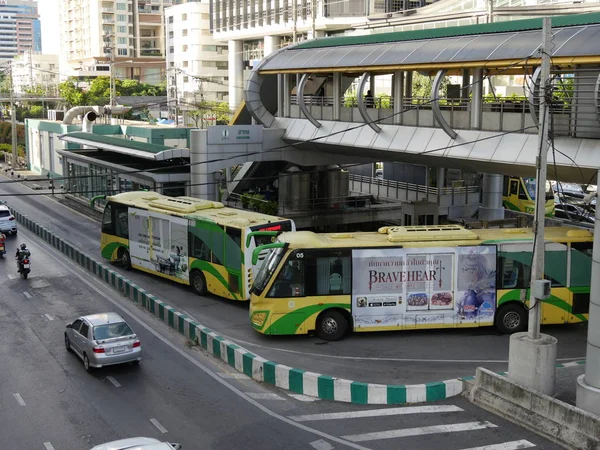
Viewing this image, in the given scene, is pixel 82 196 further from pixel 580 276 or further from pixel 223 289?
pixel 580 276

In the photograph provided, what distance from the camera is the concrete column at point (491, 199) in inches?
1633

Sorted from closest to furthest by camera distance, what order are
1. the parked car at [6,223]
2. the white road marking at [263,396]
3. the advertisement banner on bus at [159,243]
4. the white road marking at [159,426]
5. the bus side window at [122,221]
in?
the white road marking at [159,426]
the white road marking at [263,396]
the advertisement banner on bus at [159,243]
the bus side window at [122,221]
the parked car at [6,223]

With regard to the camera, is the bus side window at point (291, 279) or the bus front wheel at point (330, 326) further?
the bus front wheel at point (330, 326)

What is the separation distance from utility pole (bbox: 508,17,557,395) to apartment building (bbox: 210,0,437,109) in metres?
53.7

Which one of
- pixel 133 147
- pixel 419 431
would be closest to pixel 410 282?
pixel 419 431

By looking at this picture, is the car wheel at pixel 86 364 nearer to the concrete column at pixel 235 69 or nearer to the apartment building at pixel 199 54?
the concrete column at pixel 235 69

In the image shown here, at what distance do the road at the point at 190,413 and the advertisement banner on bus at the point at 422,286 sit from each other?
4.64m

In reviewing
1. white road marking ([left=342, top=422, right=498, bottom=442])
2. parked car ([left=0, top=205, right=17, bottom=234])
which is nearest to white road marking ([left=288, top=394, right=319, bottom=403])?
white road marking ([left=342, top=422, right=498, bottom=442])

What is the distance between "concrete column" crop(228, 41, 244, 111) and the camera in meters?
106

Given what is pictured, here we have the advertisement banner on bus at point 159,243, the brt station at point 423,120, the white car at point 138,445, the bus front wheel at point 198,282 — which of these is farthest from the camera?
the advertisement banner on bus at point 159,243

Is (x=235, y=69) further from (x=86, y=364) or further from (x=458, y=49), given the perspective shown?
(x=86, y=364)

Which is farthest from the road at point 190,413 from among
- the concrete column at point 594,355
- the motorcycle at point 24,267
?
the motorcycle at point 24,267

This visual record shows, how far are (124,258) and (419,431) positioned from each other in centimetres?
1993

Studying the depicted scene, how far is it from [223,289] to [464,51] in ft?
36.6
